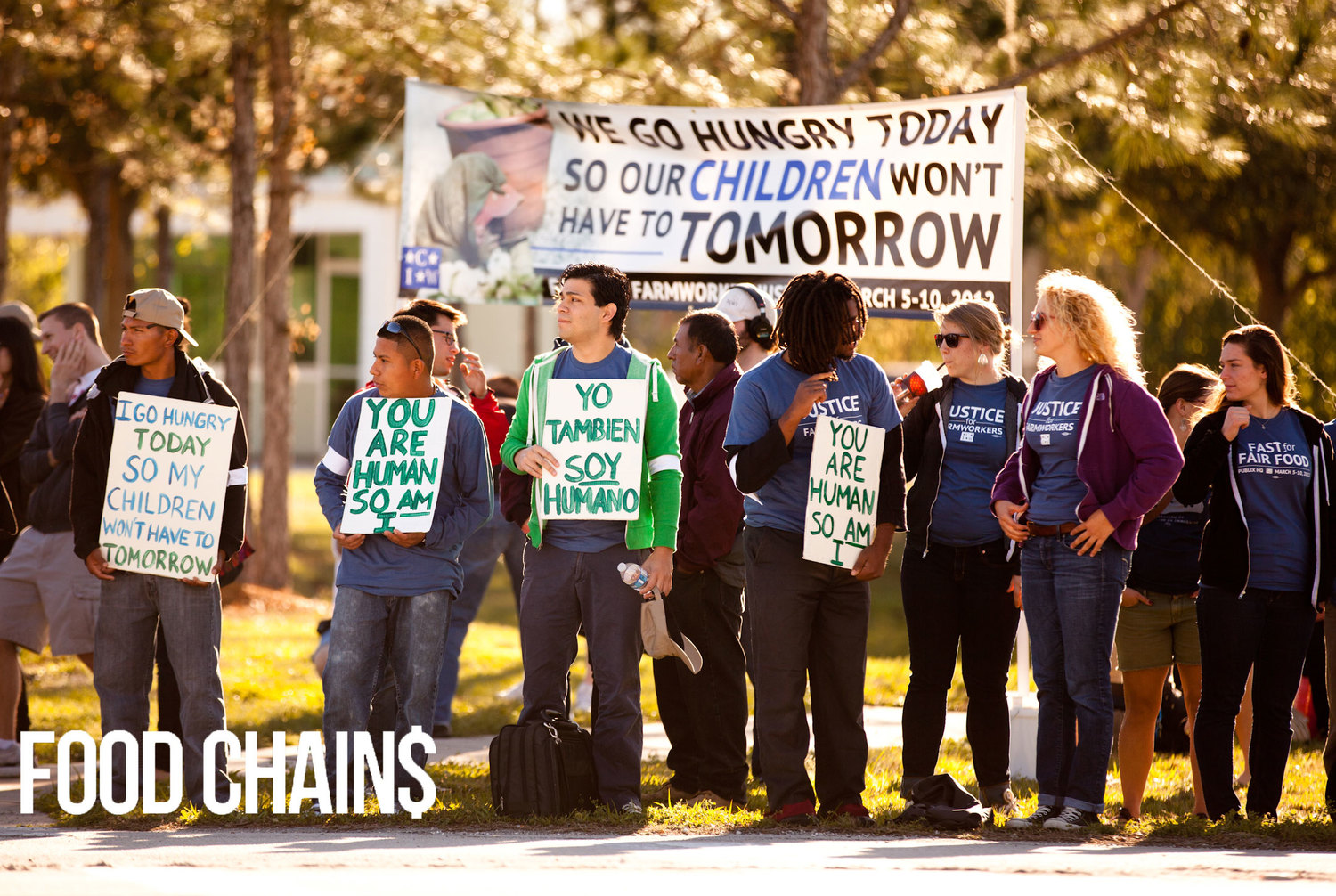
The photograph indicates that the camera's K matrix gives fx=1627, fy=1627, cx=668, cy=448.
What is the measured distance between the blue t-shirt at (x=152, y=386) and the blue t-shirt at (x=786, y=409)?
2307 mm

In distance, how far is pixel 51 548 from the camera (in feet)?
25.1

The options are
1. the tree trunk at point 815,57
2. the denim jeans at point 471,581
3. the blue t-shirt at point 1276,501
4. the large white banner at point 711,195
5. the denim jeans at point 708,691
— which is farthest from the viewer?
the tree trunk at point 815,57

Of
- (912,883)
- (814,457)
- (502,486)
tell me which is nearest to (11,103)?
(502,486)

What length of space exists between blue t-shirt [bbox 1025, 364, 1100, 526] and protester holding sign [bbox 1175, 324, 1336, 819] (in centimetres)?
59

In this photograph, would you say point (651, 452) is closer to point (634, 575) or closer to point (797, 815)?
point (634, 575)

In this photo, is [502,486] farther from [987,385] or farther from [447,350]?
[987,385]

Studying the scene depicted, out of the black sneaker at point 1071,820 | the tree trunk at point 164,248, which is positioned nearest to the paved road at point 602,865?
the black sneaker at point 1071,820

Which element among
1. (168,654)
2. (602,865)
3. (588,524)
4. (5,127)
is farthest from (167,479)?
(5,127)

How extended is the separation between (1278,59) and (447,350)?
5299mm

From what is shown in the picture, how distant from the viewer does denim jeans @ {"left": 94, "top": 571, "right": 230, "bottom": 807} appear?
21.2 feet

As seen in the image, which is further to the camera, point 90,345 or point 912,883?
point 90,345

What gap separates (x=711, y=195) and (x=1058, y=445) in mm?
3422

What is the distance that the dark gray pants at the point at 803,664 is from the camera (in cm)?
615

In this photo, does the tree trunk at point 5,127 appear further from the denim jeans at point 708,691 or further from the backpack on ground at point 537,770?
the backpack on ground at point 537,770
